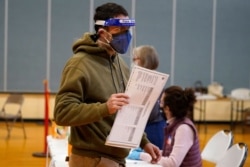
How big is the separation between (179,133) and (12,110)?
25.2 feet

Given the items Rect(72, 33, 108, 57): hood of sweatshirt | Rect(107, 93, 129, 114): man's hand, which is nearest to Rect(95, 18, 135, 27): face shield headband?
Rect(72, 33, 108, 57): hood of sweatshirt

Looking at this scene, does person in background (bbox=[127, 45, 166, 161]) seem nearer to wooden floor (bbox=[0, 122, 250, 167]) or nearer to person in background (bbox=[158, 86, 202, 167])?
person in background (bbox=[158, 86, 202, 167])

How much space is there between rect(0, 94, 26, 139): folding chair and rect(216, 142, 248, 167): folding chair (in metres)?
6.38

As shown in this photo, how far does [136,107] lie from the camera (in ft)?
8.13

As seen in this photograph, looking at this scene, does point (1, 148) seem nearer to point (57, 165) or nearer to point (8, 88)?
point (8, 88)

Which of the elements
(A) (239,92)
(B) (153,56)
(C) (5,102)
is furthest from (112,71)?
(A) (239,92)

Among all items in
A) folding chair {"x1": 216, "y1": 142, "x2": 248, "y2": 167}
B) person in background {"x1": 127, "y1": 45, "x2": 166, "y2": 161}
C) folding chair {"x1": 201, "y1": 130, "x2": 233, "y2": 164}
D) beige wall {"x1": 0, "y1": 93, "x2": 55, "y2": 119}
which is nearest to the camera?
folding chair {"x1": 216, "y1": 142, "x2": 248, "y2": 167}

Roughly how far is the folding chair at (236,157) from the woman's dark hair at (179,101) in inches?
18.1

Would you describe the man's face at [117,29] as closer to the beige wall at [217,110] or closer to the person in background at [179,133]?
the person in background at [179,133]

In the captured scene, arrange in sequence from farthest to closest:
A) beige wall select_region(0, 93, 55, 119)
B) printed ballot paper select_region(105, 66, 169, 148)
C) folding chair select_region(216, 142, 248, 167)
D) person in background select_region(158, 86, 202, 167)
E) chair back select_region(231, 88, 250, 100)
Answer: beige wall select_region(0, 93, 55, 119) < chair back select_region(231, 88, 250, 100) < person in background select_region(158, 86, 202, 167) < folding chair select_region(216, 142, 248, 167) < printed ballot paper select_region(105, 66, 169, 148)

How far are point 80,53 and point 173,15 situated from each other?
363 inches

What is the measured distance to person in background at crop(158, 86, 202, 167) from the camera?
12.0 feet

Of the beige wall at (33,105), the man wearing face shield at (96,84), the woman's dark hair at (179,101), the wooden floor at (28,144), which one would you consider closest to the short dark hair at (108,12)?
the man wearing face shield at (96,84)

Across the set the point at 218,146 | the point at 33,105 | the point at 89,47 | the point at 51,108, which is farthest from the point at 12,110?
the point at 89,47
